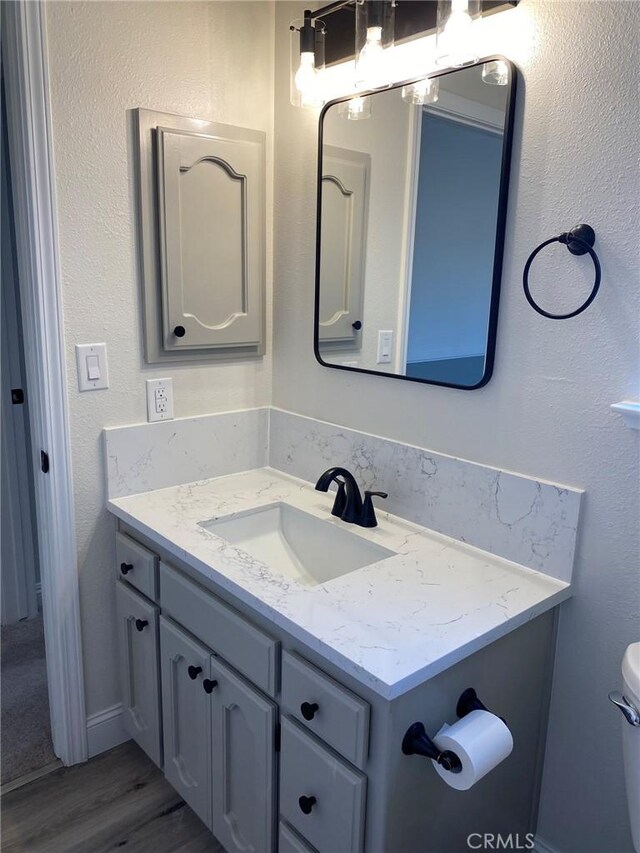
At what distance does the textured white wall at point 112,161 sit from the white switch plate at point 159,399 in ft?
0.07

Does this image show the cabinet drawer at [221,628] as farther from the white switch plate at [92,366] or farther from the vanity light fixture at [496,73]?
the vanity light fixture at [496,73]

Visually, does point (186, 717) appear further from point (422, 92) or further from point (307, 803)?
point (422, 92)

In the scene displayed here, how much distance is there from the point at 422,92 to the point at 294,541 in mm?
1192

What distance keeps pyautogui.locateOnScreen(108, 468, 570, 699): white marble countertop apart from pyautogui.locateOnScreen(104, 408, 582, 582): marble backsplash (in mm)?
50

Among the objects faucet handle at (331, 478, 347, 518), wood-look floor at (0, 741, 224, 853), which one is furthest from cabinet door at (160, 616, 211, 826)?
faucet handle at (331, 478, 347, 518)

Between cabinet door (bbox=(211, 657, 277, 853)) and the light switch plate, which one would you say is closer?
cabinet door (bbox=(211, 657, 277, 853))

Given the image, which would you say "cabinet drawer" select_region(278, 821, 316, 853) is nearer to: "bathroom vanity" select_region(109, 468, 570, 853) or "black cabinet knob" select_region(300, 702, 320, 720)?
"bathroom vanity" select_region(109, 468, 570, 853)

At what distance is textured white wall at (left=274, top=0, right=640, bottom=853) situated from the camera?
1.18 metres

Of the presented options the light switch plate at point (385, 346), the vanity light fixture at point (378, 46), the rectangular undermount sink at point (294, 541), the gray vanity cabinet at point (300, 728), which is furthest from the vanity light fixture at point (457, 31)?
the gray vanity cabinet at point (300, 728)

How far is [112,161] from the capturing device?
5.33 ft

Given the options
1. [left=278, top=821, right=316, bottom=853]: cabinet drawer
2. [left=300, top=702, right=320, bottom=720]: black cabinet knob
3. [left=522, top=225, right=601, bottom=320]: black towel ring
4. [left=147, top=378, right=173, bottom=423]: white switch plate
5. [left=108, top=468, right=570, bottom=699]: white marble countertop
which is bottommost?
[left=278, top=821, right=316, bottom=853]: cabinet drawer

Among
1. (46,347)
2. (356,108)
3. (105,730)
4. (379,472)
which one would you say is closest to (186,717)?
(105,730)

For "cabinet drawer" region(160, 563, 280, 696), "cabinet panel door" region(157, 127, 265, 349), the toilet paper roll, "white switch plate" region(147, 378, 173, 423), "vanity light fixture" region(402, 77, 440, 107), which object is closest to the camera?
the toilet paper roll

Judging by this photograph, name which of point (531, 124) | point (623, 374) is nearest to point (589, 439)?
point (623, 374)
